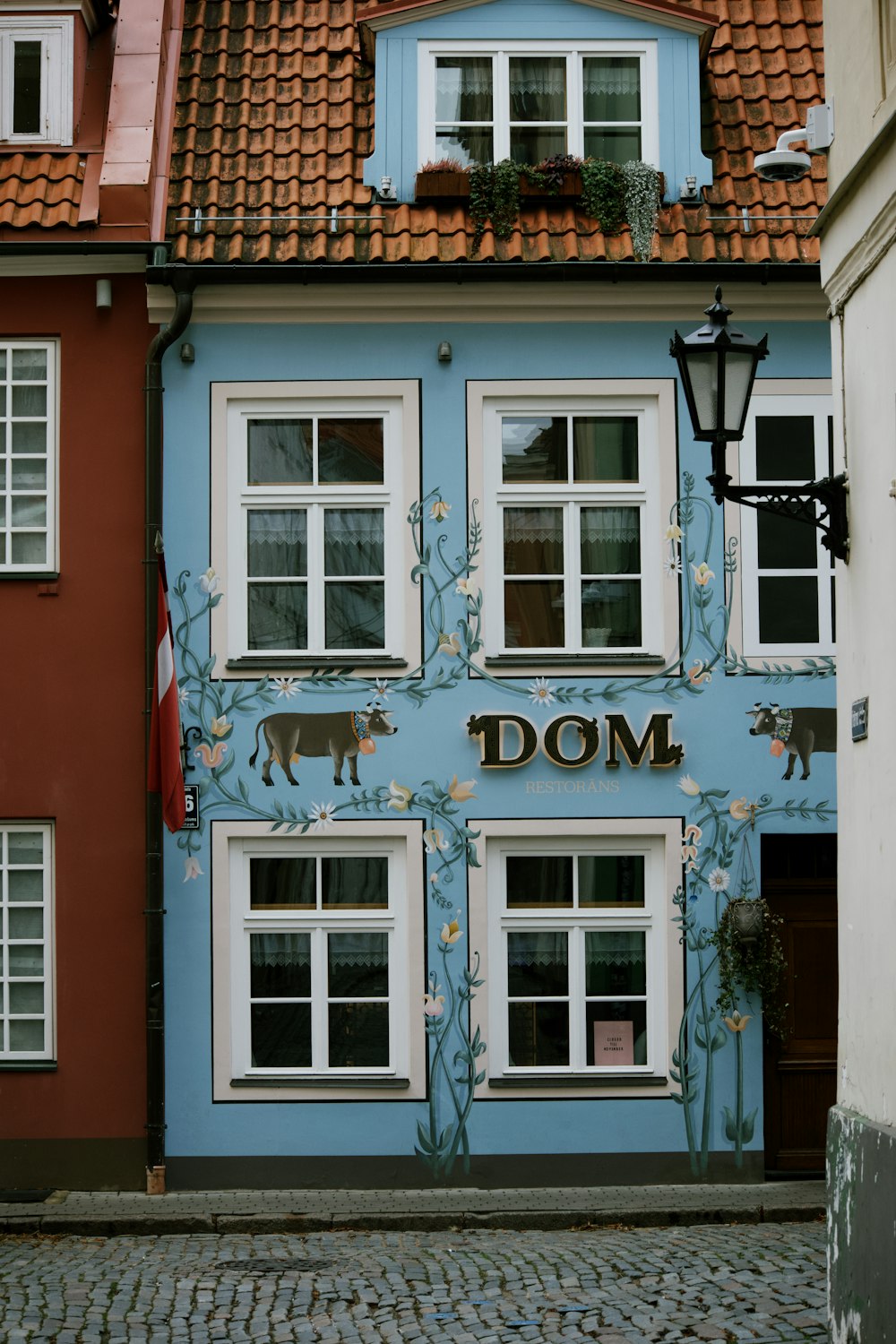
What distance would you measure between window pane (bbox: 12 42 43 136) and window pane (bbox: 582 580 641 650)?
5665mm

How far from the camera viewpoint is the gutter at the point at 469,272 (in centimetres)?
1289

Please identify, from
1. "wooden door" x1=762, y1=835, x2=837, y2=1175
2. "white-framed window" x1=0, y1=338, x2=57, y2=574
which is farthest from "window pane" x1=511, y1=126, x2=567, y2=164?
"wooden door" x1=762, y1=835, x2=837, y2=1175

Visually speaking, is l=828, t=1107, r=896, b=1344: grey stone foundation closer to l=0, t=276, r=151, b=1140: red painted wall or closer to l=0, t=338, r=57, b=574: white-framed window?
l=0, t=276, r=151, b=1140: red painted wall

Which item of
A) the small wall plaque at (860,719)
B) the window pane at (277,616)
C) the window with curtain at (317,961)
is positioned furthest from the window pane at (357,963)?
the small wall plaque at (860,719)

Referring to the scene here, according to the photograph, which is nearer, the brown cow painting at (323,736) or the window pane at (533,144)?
the brown cow painting at (323,736)

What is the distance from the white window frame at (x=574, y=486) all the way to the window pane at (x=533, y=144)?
188 centimetres

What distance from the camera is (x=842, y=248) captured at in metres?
8.30

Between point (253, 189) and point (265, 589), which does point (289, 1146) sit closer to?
point (265, 589)

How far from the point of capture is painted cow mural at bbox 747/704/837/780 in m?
13.0

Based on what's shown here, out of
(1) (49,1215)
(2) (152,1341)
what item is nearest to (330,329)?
(1) (49,1215)

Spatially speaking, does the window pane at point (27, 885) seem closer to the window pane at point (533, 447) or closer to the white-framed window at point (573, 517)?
the white-framed window at point (573, 517)

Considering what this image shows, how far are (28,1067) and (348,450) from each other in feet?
16.4

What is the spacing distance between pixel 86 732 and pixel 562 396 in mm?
4240

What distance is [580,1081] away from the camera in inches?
506
